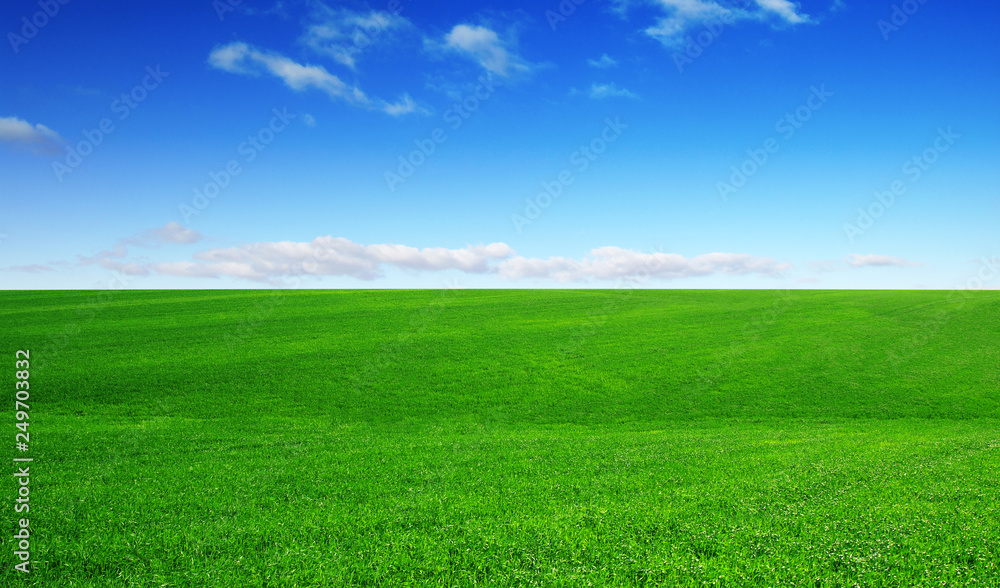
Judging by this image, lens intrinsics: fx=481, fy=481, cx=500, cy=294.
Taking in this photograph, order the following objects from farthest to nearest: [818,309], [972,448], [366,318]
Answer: [818,309] < [366,318] < [972,448]

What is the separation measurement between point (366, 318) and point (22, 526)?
124 feet

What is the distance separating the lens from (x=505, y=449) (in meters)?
16.5

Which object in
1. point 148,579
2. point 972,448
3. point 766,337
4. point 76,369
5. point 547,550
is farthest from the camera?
point 766,337

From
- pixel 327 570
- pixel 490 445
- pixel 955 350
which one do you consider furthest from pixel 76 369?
pixel 955 350

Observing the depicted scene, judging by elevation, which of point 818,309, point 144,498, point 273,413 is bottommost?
point 273,413

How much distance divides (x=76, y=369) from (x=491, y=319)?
31.0 meters

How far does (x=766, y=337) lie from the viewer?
41312 millimetres

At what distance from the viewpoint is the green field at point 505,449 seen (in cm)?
799

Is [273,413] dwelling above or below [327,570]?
below

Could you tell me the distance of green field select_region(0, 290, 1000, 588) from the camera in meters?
7.99

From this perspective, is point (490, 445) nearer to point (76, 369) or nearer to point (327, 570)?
point (327, 570)

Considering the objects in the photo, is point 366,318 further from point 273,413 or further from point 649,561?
point 649,561

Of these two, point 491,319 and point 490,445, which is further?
point 491,319

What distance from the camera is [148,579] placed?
7398 millimetres
